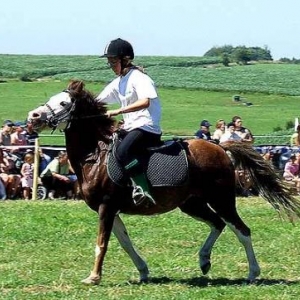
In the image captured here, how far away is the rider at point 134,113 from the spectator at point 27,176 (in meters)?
9.24

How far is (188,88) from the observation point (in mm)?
65062

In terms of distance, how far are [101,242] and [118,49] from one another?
1.89m

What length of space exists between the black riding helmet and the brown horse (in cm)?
53

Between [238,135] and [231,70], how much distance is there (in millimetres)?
57176

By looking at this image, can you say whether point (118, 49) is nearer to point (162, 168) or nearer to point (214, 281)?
point (162, 168)

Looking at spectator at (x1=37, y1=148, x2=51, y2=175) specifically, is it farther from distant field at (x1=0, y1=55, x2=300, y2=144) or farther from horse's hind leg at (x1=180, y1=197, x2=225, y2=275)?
distant field at (x1=0, y1=55, x2=300, y2=144)

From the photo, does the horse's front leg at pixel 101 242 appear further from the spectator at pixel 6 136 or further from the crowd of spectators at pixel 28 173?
the spectator at pixel 6 136

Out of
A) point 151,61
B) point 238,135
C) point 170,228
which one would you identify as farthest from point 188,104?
point 170,228

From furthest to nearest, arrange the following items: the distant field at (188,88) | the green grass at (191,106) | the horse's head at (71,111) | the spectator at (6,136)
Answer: the distant field at (188,88), the green grass at (191,106), the spectator at (6,136), the horse's head at (71,111)

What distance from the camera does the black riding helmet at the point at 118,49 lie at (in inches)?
361

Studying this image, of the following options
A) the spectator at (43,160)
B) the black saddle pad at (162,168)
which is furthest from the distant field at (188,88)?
the black saddle pad at (162,168)

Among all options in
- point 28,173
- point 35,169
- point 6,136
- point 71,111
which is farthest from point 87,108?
point 6,136

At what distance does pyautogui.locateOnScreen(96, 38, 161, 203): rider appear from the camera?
9109 millimetres

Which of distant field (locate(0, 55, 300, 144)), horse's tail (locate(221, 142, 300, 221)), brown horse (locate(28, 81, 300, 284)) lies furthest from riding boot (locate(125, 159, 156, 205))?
distant field (locate(0, 55, 300, 144))
